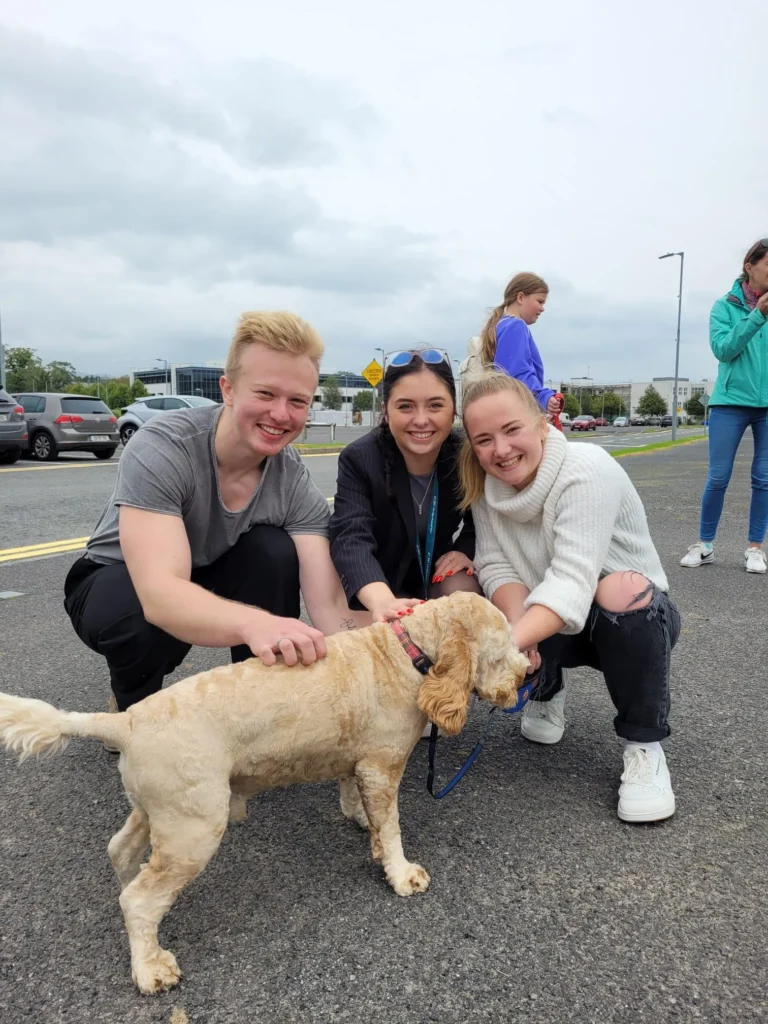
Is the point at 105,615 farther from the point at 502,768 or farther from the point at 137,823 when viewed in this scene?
the point at 502,768

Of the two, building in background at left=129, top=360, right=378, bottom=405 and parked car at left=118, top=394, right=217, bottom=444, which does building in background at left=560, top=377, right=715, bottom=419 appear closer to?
building in background at left=129, top=360, right=378, bottom=405

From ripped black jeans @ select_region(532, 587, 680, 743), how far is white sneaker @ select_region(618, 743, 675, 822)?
0.06 meters

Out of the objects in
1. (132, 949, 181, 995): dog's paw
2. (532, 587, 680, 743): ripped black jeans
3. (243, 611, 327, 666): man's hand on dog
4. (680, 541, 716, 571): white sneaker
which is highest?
(243, 611, 327, 666): man's hand on dog

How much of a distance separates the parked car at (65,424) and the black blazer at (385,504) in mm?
17024

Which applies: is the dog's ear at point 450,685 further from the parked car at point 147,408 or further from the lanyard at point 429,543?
the parked car at point 147,408

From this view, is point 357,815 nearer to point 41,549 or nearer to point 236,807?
point 236,807

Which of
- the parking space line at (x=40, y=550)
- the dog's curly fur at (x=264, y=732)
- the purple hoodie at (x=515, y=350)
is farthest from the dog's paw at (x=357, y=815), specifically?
the parking space line at (x=40, y=550)

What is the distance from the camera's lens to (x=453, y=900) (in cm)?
213

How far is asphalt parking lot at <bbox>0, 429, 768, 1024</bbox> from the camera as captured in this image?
5.75 feet

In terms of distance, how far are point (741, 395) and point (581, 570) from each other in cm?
411

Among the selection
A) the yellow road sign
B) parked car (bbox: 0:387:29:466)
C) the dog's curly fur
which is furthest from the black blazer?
the yellow road sign

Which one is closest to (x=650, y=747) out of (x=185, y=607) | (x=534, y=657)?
(x=534, y=657)

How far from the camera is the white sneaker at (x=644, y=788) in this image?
8.18ft

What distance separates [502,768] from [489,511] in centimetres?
105
